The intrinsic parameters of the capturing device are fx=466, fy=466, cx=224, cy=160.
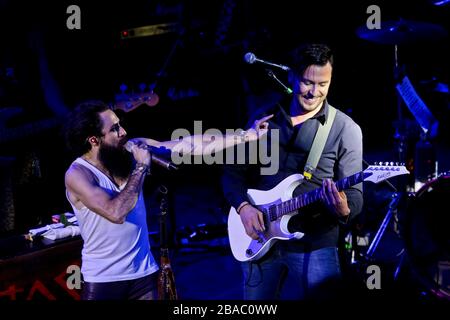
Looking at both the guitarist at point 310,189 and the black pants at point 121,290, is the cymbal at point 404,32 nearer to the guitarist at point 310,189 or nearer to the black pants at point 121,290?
the guitarist at point 310,189

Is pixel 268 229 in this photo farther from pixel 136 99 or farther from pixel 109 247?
pixel 136 99

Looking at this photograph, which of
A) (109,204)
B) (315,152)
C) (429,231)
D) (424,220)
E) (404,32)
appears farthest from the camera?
(404,32)

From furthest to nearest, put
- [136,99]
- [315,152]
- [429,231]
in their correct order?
[136,99], [429,231], [315,152]

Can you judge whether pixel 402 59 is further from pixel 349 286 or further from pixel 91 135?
pixel 91 135

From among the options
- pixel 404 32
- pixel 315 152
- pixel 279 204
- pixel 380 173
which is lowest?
pixel 279 204

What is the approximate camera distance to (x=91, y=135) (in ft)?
10.4

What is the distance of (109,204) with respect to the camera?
2852 mm

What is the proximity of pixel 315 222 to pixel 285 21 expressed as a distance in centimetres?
583

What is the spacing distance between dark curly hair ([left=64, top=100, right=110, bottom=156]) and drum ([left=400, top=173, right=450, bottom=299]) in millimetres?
2762

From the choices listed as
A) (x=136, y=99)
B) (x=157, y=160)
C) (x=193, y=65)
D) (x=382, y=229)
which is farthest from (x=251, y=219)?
(x=193, y=65)

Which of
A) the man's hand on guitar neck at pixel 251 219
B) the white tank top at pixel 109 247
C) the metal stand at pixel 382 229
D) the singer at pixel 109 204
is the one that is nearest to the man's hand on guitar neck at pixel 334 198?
the man's hand on guitar neck at pixel 251 219

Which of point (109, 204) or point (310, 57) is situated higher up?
point (310, 57)

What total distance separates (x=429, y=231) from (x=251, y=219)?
2.42m
